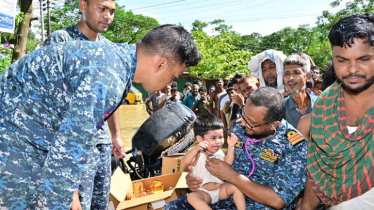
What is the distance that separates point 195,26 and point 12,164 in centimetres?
4838

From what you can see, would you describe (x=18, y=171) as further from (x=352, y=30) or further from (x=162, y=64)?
(x=352, y=30)

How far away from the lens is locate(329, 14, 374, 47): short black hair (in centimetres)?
183

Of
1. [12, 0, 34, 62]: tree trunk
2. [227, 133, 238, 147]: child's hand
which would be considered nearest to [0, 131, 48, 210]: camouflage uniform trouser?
[227, 133, 238, 147]: child's hand

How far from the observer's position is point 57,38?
237 centimetres

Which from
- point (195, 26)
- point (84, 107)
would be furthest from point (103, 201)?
point (195, 26)

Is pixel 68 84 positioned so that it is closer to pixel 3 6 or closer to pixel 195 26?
pixel 3 6

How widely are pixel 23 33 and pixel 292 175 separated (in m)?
7.02

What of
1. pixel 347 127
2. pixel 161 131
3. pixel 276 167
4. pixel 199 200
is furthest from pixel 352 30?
pixel 161 131

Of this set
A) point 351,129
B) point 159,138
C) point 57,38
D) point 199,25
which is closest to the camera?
point 351,129

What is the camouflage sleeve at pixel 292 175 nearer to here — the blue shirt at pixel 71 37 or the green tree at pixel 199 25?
the blue shirt at pixel 71 37

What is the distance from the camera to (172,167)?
3.78 meters

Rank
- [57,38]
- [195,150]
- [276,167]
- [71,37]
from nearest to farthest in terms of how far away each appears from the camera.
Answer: [276,167] < [57,38] < [71,37] < [195,150]

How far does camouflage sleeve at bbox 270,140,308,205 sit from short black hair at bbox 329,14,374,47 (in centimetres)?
65

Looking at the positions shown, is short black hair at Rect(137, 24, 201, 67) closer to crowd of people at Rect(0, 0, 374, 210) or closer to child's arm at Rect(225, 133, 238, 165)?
crowd of people at Rect(0, 0, 374, 210)
